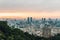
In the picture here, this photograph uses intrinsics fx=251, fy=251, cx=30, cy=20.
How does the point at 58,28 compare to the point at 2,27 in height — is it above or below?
below

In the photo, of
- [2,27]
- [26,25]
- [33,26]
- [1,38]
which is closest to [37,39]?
[2,27]

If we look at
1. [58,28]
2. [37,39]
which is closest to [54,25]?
[58,28]

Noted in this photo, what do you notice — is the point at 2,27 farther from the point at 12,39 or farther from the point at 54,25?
the point at 54,25

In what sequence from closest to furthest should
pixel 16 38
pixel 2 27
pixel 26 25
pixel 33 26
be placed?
pixel 16 38
pixel 2 27
pixel 26 25
pixel 33 26

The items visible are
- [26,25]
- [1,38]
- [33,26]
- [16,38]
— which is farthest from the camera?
[33,26]

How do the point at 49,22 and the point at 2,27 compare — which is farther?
the point at 49,22

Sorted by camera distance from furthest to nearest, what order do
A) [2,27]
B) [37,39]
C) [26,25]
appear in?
[26,25] < [37,39] < [2,27]

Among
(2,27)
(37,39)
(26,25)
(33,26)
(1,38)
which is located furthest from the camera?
(33,26)

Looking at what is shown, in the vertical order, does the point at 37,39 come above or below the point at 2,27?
below

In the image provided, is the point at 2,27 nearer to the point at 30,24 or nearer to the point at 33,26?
the point at 30,24
